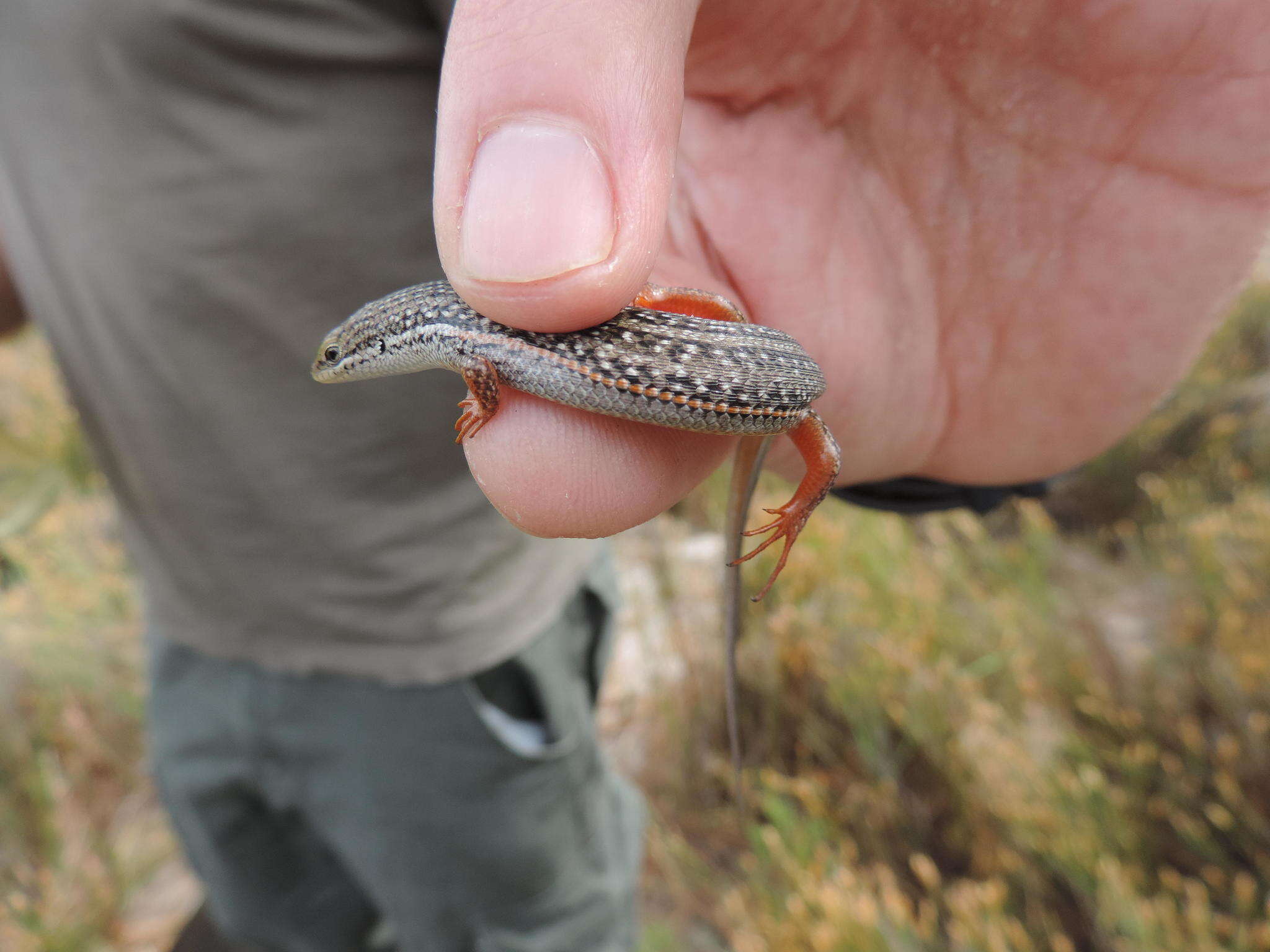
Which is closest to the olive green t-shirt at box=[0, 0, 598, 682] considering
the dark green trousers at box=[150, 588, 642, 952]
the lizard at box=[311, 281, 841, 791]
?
the dark green trousers at box=[150, 588, 642, 952]

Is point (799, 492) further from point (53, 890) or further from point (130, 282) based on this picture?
point (53, 890)

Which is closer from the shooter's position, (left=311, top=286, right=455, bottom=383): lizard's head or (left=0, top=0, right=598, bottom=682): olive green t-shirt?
(left=311, top=286, right=455, bottom=383): lizard's head

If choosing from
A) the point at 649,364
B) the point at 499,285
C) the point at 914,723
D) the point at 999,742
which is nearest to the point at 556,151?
the point at 499,285

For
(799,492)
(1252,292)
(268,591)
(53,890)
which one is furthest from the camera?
(1252,292)

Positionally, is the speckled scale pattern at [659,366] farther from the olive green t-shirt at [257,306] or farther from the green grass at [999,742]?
the green grass at [999,742]

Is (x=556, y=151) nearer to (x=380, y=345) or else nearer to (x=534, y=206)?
(x=534, y=206)

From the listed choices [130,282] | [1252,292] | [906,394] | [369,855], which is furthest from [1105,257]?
[1252,292]

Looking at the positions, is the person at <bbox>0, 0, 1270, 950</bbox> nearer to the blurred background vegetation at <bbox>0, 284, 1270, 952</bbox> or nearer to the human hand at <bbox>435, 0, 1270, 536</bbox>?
the human hand at <bbox>435, 0, 1270, 536</bbox>

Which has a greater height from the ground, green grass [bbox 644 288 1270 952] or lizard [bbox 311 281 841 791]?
lizard [bbox 311 281 841 791]

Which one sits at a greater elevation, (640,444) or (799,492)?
(640,444)
